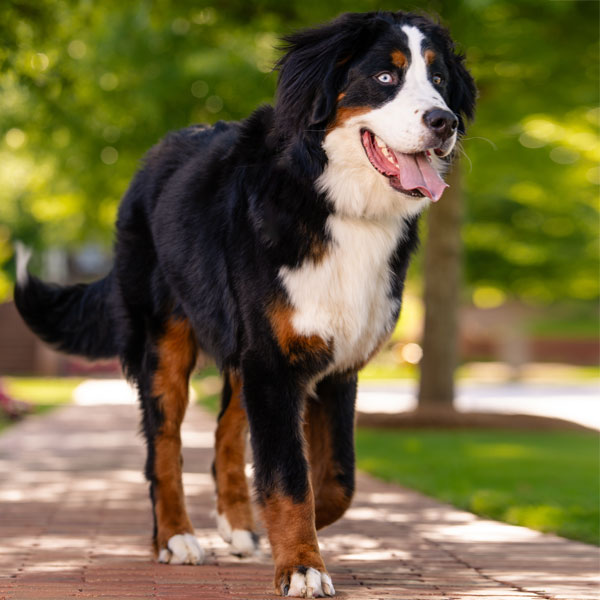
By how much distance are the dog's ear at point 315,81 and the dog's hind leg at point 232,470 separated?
132 cm

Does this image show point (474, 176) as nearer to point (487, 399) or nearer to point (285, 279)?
point (487, 399)

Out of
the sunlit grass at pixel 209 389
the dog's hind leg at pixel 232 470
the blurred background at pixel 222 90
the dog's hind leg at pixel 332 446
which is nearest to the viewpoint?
the dog's hind leg at pixel 332 446

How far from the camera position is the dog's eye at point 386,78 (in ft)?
13.6

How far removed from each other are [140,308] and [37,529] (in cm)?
136

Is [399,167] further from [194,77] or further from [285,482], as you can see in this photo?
[194,77]

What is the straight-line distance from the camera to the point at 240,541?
505cm

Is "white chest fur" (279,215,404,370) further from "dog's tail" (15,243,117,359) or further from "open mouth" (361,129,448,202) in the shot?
"dog's tail" (15,243,117,359)

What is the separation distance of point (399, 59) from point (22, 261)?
2.52m

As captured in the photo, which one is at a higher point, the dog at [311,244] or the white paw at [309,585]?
the dog at [311,244]

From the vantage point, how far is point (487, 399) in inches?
788

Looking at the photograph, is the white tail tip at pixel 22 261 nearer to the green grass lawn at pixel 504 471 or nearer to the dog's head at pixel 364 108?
the dog's head at pixel 364 108

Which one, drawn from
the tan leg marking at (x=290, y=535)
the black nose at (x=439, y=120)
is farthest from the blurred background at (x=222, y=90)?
the black nose at (x=439, y=120)

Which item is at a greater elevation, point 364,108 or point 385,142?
point 364,108

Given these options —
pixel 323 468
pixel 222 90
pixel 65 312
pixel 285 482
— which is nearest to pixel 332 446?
pixel 323 468
